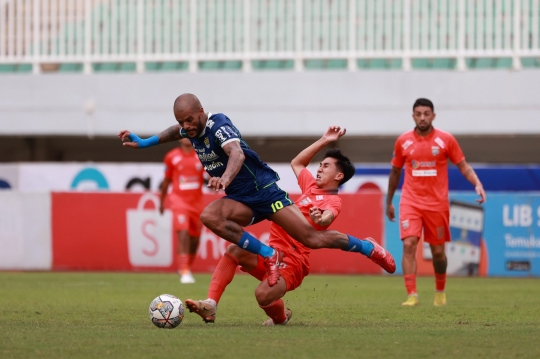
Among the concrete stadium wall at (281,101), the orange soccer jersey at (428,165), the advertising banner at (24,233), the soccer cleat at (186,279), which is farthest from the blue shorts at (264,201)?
the concrete stadium wall at (281,101)

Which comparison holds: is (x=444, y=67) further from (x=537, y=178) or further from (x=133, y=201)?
(x=133, y=201)

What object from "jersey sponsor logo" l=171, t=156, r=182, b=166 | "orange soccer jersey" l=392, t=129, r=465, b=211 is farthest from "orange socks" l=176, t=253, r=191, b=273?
"orange soccer jersey" l=392, t=129, r=465, b=211

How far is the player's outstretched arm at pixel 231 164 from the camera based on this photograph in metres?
7.10

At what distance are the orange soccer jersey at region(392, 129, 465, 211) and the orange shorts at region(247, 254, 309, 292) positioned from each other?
303 centimetres

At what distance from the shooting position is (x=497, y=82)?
2064 centimetres

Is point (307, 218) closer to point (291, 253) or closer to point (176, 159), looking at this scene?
point (291, 253)

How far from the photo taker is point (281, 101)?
2141cm

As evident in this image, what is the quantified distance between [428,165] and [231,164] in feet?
12.9

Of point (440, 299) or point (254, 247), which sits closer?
point (254, 247)

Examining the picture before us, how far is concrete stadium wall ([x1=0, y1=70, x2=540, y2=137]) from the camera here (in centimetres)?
2069

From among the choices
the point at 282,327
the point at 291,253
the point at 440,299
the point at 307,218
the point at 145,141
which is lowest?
the point at 440,299

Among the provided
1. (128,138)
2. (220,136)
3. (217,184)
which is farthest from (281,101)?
(217,184)

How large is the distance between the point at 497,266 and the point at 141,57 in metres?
10.1

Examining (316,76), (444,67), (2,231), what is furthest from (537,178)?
(2,231)
